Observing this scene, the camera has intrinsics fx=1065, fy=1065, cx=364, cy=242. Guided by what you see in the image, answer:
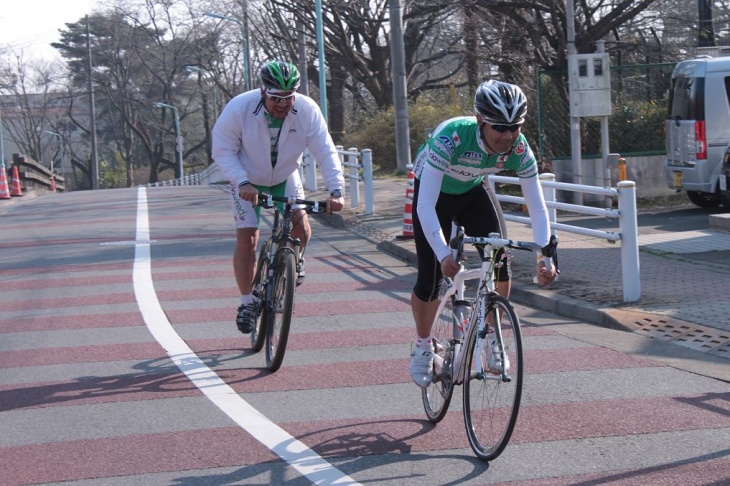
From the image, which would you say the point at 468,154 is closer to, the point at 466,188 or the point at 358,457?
the point at 466,188

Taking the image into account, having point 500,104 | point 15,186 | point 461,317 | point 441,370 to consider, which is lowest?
point 441,370

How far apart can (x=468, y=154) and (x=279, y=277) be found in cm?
243

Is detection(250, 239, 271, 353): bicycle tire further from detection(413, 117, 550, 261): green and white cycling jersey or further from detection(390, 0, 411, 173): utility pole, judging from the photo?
detection(390, 0, 411, 173): utility pole

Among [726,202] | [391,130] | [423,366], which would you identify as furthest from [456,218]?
[391,130]

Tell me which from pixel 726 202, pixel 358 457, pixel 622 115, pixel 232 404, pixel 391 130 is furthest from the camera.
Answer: pixel 391 130

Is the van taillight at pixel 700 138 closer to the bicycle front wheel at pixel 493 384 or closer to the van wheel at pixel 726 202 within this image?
the van wheel at pixel 726 202

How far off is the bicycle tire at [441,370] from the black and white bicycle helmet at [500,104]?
1.19 m

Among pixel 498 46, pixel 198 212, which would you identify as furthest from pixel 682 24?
pixel 198 212

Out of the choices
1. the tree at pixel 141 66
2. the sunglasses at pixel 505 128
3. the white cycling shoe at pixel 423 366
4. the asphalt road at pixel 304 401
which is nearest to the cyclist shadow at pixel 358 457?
the asphalt road at pixel 304 401

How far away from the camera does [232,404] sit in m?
6.68

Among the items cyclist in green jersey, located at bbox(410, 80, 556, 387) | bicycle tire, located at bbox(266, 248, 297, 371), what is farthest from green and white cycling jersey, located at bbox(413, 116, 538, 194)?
bicycle tire, located at bbox(266, 248, 297, 371)

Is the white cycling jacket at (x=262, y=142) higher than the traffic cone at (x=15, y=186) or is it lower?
higher

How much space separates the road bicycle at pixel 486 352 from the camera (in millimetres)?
5199

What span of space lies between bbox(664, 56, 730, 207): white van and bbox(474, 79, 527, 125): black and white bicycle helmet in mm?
13088
